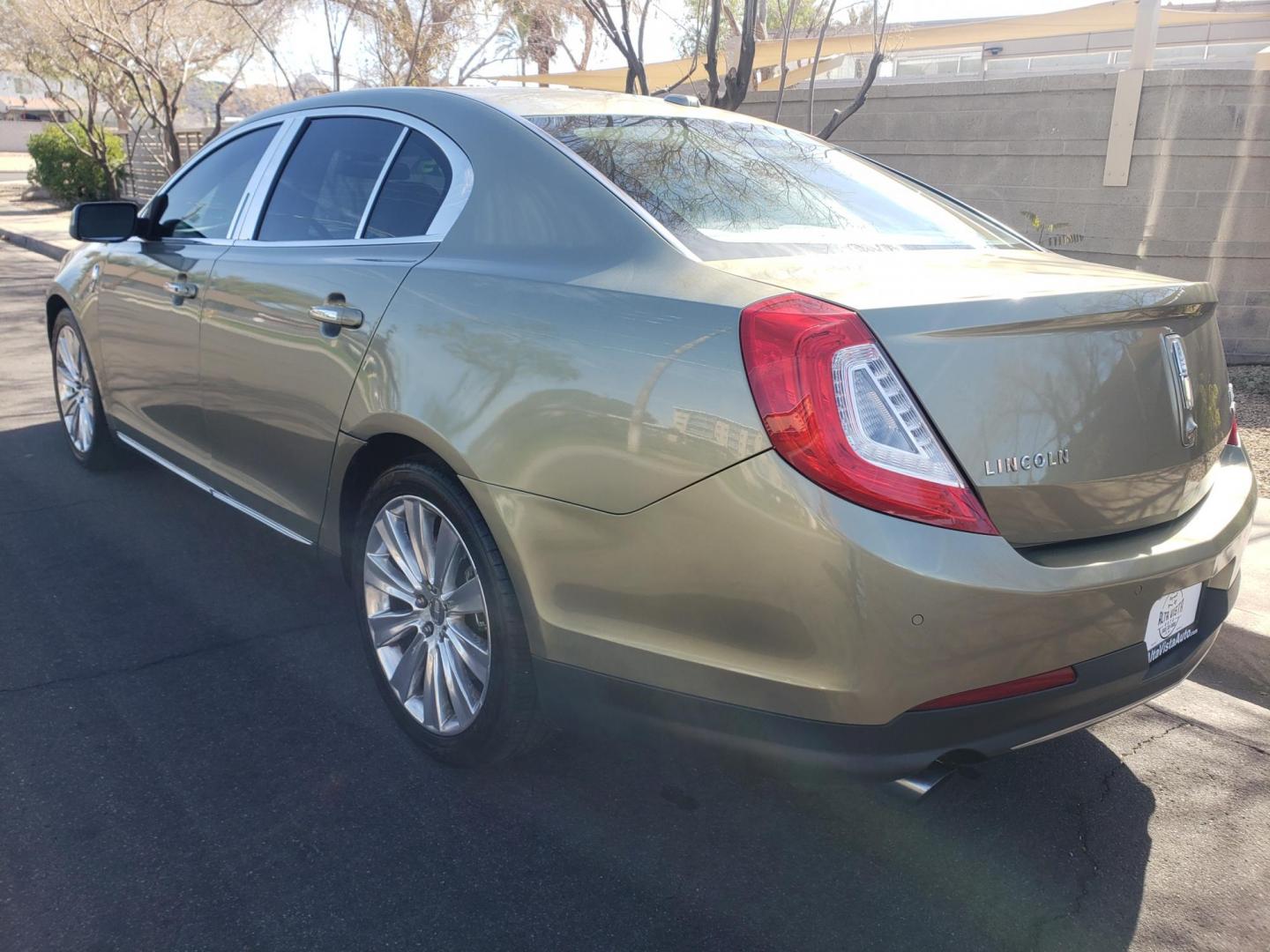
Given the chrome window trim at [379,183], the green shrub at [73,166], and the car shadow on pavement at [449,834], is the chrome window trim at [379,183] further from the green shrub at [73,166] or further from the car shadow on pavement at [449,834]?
the green shrub at [73,166]

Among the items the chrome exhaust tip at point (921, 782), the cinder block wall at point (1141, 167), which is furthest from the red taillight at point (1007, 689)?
the cinder block wall at point (1141, 167)

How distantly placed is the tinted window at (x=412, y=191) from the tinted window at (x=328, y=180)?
8cm

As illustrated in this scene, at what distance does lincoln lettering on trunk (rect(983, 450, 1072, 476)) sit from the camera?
2142 mm

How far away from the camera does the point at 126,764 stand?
2.99 m

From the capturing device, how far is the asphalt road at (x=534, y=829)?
95.7 inches

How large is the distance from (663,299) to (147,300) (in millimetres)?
2749

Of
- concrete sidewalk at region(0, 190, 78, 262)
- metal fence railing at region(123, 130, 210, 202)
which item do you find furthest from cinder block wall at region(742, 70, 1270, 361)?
metal fence railing at region(123, 130, 210, 202)

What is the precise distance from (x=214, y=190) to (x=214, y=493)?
117 cm

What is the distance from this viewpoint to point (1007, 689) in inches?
85.8

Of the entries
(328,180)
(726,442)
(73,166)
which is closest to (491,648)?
(726,442)

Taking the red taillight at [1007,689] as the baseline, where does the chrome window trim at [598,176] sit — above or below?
above

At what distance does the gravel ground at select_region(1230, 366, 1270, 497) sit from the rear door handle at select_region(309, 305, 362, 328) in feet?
14.1

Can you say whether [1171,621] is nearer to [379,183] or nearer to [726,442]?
[726,442]

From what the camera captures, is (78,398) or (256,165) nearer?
(256,165)
